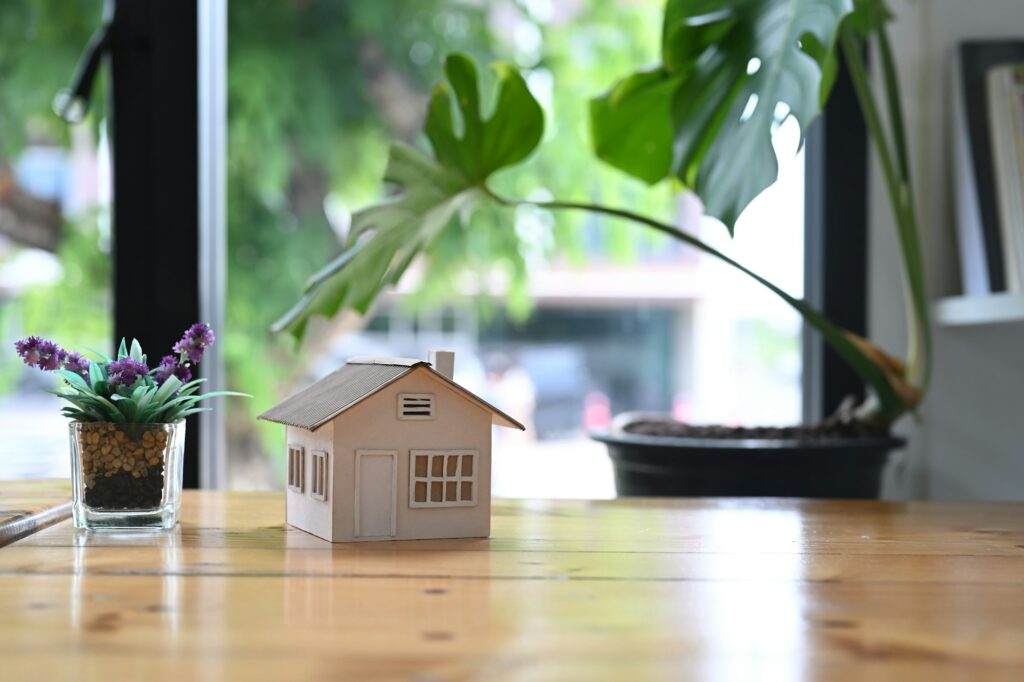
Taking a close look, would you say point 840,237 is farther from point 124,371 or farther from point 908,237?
point 124,371

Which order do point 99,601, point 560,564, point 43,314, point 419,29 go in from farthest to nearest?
point 419,29 → point 43,314 → point 560,564 → point 99,601

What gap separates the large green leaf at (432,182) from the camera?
1.19m

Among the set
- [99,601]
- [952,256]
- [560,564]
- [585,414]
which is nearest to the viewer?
[99,601]

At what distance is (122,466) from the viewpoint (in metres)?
0.81

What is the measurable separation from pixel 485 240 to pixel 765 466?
1956 mm

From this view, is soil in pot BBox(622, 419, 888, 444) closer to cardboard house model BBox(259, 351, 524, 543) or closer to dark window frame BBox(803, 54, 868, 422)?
dark window frame BBox(803, 54, 868, 422)

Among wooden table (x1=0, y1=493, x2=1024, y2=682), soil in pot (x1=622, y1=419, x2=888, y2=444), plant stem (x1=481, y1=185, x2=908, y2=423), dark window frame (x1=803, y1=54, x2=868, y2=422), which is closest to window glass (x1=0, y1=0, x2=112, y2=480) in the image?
plant stem (x1=481, y1=185, x2=908, y2=423)

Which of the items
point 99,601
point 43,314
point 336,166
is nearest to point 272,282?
point 336,166

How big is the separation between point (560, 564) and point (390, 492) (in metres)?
0.15

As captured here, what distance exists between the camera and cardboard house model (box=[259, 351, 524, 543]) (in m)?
0.79

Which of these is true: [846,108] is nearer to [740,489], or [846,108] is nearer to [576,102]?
[740,489]

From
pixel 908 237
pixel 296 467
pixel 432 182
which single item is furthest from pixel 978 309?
pixel 296 467

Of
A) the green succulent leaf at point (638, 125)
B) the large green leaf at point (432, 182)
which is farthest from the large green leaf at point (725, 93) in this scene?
the large green leaf at point (432, 182)

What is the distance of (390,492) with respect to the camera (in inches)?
31.7
